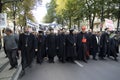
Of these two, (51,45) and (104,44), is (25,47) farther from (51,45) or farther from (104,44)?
(104,44)

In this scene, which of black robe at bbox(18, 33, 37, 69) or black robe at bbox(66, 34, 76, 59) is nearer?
black robe at bbox(18, 33, 37, 69)

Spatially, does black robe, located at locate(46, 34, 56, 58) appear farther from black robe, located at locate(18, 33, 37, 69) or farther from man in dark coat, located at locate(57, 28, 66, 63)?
black robe, located at locate(18, 33, 37, 69)

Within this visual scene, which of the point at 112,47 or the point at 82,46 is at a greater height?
the point at 82,46

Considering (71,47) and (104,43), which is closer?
(71,47)

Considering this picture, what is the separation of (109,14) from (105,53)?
Result: 74.7ft

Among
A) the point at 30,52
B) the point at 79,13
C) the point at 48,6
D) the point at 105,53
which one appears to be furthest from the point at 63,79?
the point at 48,6

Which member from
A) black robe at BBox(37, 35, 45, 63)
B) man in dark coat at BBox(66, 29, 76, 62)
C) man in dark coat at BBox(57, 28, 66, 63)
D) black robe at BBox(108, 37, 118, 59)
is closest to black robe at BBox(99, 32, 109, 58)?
black robe at BBox(108, 37, 118, 59)

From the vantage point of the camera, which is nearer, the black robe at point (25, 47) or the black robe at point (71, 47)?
the black robe at point (25, 47)

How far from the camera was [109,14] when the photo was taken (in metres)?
38.2

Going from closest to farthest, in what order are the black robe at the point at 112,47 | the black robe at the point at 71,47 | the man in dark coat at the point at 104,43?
1. the black robe at the point at 71,47
2. the man in dark coat at the point at 104,43
3. the black robe at the point at 112,47

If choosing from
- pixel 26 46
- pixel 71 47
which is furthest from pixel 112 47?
pixel 26 46

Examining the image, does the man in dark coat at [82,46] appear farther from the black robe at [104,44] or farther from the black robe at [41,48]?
the black robe at [41,48]

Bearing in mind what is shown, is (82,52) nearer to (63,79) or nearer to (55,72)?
(55,72)

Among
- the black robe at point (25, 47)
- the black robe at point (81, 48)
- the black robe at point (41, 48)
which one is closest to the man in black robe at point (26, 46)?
the black robe at point (25, 47)
